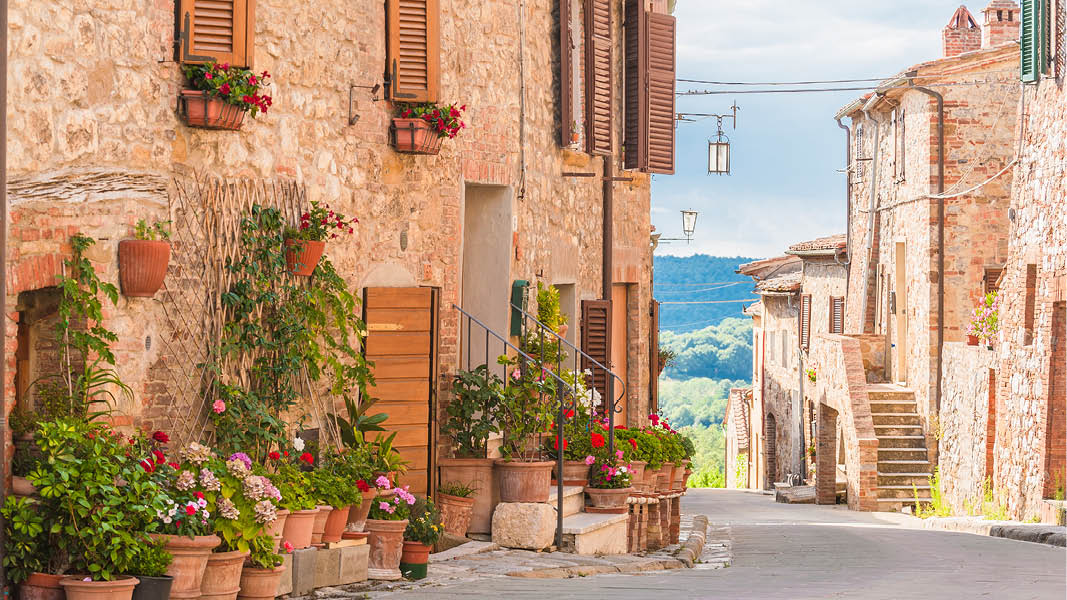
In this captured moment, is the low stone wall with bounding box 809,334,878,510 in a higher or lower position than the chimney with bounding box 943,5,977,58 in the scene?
lower

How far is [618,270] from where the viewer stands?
14.9 meters

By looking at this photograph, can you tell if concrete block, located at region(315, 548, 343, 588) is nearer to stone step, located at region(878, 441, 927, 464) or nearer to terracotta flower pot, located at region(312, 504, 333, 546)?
terracotta flower pot, located at region(312, 504, 333, 546)

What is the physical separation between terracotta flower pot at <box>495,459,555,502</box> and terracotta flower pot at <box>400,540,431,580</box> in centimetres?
150

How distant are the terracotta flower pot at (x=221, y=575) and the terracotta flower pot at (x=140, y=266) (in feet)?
4.89

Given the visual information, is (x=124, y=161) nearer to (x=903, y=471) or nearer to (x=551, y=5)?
(x=551, y=5)

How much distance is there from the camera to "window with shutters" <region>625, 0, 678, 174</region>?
1445cm

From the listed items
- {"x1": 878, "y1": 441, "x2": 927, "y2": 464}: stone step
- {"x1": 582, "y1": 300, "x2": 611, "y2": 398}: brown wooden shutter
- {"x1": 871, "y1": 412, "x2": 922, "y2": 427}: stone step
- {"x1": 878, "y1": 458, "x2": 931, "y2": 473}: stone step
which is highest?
{"x1": 582, "y1": 300, "x2": 611, "y2": 398}: brown wooden shutter

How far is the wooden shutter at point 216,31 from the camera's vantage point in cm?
683

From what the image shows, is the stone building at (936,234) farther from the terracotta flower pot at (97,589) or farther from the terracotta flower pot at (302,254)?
the terracotta flower pot at (97,589)

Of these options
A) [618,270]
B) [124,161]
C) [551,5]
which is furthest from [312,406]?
[618,270]

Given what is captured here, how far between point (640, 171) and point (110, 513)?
994cm

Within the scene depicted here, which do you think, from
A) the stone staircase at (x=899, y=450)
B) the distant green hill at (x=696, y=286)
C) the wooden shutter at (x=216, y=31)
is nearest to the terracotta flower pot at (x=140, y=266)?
the wooden shutter at (x=216, y=31)

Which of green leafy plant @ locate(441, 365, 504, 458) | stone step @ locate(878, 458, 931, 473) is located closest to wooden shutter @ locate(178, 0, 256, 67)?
green leafy plant @ locate(441, 365, 504, 458)

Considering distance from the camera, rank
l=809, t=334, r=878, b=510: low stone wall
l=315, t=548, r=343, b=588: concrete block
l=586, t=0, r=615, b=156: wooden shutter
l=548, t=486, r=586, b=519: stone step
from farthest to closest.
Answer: l=809, t=334, r=878, b=510: low stone wall < l=586, t=0, r=615, b=156: wooden shutter < l=548, t=486, r=586, b=519: stone step < l=315, t=548, r=343, b=588: concrete block
